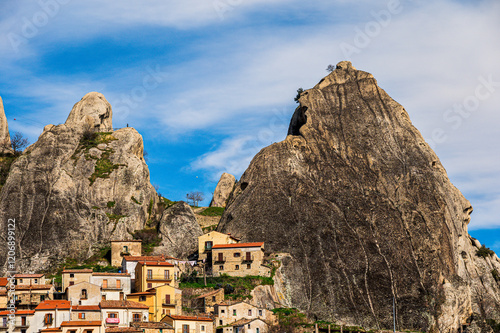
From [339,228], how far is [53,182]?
152 ft

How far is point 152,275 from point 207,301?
25.9ft

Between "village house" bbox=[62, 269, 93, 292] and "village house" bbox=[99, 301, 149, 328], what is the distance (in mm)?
8306

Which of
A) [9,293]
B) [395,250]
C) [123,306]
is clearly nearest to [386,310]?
[395,250]

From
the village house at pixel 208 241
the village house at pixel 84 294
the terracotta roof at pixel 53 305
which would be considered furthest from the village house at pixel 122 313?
the village house at pixel 208 241

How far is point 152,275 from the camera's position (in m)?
105

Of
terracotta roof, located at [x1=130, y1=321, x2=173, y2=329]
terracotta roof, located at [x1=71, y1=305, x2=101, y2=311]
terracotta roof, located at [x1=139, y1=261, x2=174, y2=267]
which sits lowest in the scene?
terracotta roof, located at [x1=130, y1=321, x2=173, y2=329]

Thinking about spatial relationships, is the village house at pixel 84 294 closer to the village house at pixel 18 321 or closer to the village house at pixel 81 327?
the village house at pixel 18 321

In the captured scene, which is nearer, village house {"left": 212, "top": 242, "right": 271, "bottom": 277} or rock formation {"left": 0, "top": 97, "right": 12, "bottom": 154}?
village house {"left": 212, "top": 242, "right": 271, "bottom": 277}

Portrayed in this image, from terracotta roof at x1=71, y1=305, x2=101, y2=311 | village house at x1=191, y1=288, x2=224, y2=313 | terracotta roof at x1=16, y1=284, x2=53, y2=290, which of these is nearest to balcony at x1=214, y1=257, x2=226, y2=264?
village house at x1=191, y1=288, x2=224, y2=313

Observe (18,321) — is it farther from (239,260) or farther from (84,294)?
(239,260)

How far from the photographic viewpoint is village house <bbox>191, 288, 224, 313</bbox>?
4084 inches

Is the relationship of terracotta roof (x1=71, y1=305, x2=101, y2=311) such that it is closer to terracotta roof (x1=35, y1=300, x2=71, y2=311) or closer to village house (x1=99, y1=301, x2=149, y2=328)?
village house (x1=99, y1=301, x2=149, y2=328)

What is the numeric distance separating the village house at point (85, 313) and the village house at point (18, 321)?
14.9 ft

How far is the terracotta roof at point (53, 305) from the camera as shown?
3652 inches
